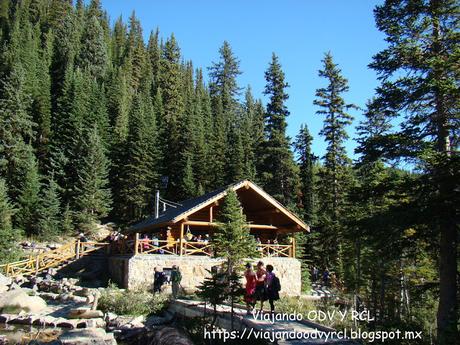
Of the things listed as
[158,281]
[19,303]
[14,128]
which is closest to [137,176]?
[14,128]

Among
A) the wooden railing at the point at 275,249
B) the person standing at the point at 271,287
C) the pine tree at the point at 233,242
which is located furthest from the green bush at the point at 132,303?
the wooden railing at the point at 275,249

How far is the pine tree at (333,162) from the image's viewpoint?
2828cm

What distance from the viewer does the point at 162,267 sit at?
763 inches

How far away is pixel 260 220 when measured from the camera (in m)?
24.6

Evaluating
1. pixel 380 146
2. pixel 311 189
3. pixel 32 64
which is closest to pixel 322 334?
pixel 380 146

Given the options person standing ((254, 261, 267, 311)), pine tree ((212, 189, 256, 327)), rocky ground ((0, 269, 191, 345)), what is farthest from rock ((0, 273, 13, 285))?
person standing ((254, 261, 267, 311))

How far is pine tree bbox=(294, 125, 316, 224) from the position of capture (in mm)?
40834

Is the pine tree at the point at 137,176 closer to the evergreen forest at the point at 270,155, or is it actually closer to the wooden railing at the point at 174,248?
the evergreen forest at the point at 270,155

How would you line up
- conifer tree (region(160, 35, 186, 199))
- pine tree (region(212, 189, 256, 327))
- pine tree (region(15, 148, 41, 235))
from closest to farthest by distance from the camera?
pine tree (region(212, 189, 256, 327)) → pine tree (region(15, 148, 41, 235)) → conifer tree (region(160, 35, 186, 199))

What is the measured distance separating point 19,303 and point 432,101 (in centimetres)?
1597

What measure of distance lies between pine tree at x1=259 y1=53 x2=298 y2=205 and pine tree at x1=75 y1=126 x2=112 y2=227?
47.3ft

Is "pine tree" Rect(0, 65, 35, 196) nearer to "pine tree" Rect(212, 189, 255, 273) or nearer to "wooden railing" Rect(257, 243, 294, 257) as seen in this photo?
"wooden railing" Rect(257, 243, 294, 257)

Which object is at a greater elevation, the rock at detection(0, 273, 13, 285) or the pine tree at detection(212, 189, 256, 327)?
the pine tree at detection(212, 189, 256, 327)

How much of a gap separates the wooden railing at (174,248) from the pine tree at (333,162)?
20.2ft
